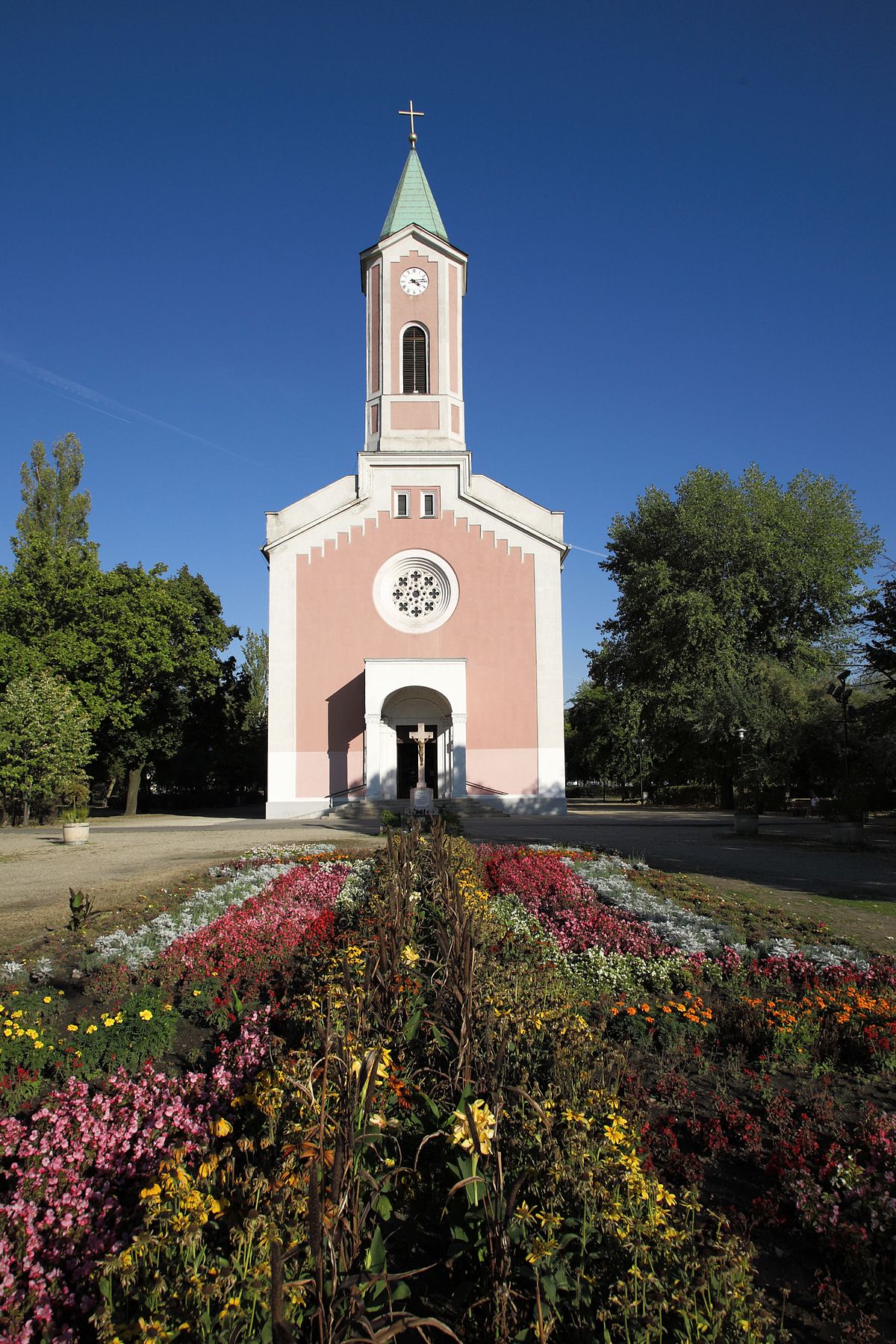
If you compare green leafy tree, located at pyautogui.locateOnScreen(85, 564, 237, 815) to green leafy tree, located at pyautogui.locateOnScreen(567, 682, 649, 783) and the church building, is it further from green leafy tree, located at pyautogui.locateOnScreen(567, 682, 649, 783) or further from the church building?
green leafy tree, located at pyautogui.locateOnScreen(567, 682, 649, 783)

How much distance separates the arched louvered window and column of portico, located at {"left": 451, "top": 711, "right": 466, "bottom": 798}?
1321cm

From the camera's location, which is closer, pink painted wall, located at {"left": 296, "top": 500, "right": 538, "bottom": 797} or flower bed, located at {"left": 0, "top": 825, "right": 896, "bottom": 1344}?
flower bed, located at {"left": 0, "top": 825, "right": 896, "bottom": 1344}

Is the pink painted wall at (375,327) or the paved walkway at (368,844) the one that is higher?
the pink painted wall at (375,327)

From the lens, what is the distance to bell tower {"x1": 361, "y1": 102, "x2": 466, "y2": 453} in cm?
3116

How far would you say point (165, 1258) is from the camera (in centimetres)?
297

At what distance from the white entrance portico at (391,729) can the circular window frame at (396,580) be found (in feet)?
6.36

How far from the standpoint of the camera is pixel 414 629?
95.9 ft

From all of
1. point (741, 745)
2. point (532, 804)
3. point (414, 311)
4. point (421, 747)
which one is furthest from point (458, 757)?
point (414, 311)

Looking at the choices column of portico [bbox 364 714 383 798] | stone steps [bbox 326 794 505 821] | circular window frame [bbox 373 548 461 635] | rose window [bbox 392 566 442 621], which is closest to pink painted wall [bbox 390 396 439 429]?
circular window frame [bbox 373 548 461 635]

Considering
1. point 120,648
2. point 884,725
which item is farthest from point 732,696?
point 120,648

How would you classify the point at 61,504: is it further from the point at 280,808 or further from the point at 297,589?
the point at 280,808

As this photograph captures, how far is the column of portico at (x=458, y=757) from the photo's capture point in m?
27.7

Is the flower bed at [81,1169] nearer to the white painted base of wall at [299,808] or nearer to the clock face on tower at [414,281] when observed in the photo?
the white painted base of wall at [299,808]

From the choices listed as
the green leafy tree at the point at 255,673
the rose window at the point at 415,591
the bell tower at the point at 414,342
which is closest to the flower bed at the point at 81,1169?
the rose window at the point at 415,591
